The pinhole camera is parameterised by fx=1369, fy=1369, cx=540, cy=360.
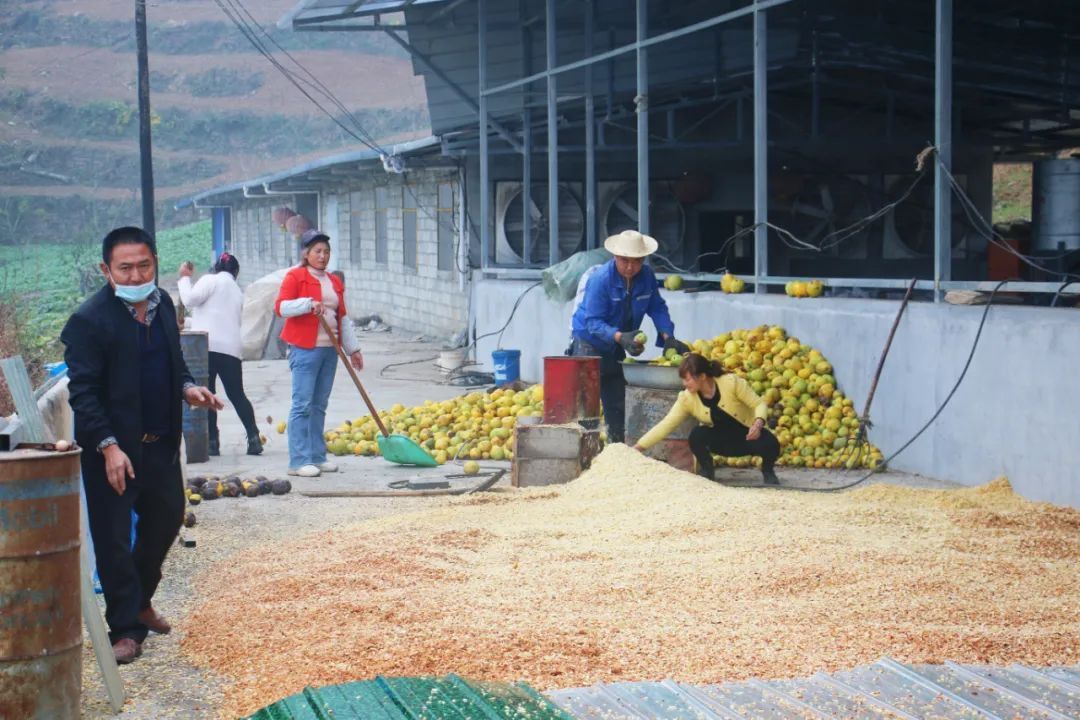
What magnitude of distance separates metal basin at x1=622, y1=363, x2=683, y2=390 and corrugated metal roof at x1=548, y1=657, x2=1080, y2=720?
4996 mm

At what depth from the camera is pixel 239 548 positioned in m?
7.72

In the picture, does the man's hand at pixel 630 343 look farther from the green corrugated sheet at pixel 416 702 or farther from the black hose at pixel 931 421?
the green corrugated sheet at pixel 416 702

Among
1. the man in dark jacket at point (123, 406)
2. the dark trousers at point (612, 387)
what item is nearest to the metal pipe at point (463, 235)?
the dark trousers at point (612, 387)

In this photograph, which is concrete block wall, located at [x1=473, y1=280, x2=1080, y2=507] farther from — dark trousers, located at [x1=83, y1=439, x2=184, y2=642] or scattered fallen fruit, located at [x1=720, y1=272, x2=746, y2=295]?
dark trousers, located at [x1=83, y1=439, x2=184, y2=642]

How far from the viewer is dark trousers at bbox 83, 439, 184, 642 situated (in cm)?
550

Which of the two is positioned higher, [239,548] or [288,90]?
[288,90]

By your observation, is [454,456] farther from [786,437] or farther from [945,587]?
[945,587]

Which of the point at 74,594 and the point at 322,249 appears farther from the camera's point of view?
the point at 322,249

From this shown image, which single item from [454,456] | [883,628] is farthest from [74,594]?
[454,456]

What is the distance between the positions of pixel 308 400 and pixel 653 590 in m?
4.72

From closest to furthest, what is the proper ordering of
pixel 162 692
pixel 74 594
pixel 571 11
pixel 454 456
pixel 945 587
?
pixel 74 594, pixel 162 692, pixel 945 587, pixel 454 456, pixel 571 11

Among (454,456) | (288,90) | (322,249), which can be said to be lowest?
(454,456)

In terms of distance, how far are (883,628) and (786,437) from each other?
203 inches

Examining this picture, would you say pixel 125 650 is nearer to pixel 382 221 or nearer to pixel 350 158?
pixel 350 158
